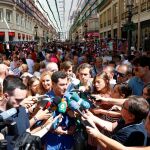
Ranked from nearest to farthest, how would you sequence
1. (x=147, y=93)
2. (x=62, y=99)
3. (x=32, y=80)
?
1. (x=62, y=99)
2. (x=147, y=93)
3. (x=32, y=80)

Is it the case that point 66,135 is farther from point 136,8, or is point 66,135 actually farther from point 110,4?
point 110,4

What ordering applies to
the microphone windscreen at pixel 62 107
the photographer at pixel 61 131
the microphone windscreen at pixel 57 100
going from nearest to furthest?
1. the microphone windscreen at pixel 62 107
2. the microphone windscreen at pixel 57 100
3. the photographer at pixel 61 131

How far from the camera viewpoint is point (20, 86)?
11.0ft

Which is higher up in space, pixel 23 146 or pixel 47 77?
pixel 47 77

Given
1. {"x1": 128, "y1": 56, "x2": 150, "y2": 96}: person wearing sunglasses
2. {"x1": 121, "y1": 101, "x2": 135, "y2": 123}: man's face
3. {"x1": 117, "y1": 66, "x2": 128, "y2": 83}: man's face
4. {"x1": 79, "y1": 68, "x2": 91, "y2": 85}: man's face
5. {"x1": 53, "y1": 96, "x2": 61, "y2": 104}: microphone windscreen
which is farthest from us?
{"x1": 117, "y1": 66, "x2": 128, "y2": 83}: man's face

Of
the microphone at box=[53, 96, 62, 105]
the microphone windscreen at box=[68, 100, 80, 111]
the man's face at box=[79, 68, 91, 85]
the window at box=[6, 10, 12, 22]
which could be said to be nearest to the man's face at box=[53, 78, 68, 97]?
the microphone at box=[53, 96, 62, 105]

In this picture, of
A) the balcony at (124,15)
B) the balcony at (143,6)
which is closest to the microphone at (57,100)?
the balcony at (143,6)

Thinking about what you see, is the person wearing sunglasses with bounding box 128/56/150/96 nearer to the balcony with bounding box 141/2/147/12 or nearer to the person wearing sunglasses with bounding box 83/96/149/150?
the person wearing sunglasses with bounding box 83/96/149/150

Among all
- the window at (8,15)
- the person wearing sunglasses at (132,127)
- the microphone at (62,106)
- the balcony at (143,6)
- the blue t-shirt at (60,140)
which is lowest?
the blue t-shirt at (60,140)

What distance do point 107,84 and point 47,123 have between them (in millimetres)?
1628

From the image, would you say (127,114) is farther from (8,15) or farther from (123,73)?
(8,15)

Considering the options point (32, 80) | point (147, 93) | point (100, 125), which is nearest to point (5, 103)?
point (100, 125)

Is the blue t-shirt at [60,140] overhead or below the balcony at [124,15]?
below

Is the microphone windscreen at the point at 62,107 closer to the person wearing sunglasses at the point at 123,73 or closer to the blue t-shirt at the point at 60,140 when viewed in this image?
the blue t-shirt at the point at 60,140
